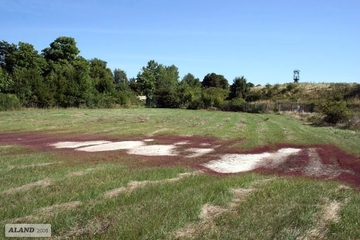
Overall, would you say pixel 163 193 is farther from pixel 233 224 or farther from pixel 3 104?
pixel 3 104

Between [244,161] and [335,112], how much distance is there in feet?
72.6

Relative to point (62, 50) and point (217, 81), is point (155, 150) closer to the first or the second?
point (62, 50)

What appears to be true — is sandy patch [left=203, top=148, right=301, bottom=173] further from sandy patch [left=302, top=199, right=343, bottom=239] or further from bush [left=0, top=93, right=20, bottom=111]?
bush [left=0, top=93, right=20, bottom=111]

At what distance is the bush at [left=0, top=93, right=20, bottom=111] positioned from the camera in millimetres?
41425

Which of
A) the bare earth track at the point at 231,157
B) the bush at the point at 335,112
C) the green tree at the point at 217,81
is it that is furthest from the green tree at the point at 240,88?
the bare earth track at the point at 231,157

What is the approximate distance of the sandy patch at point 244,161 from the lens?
9.31 m

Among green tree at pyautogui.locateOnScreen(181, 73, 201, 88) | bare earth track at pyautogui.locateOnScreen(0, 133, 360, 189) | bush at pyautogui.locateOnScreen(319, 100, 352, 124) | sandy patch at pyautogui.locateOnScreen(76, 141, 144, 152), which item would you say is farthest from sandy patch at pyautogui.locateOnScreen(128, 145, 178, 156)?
green tree at pyautogui.locateOnScreen(181, 73, 201, 88)

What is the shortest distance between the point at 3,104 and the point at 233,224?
44674 millimetres

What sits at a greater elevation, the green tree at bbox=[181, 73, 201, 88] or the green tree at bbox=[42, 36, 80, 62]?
the green tree at bbox=[42, 36, 80, 62]

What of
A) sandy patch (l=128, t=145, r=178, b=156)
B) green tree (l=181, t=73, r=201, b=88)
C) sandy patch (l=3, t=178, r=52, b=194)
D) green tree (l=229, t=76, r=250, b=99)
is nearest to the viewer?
sandy patch (l=3, t=178, r=52, b=194)

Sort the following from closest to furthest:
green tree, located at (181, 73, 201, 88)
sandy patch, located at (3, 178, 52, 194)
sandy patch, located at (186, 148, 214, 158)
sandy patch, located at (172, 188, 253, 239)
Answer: sandy patch, located at (172, 188, 253, 239) < sandy patch, located at (3, 178, 52, 194) < sandy patch, located at (186, 148, 214, 158) < green tree, located at (181, 73, 201, 88)

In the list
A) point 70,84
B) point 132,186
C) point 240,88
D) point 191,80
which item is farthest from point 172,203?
point 191,80

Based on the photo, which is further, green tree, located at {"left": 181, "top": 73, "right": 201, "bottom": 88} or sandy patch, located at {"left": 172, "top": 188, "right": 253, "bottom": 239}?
green tree, located at {"left": 181, "top": 73, "right": 201, "bottom": 88}

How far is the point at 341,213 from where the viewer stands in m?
5.21
